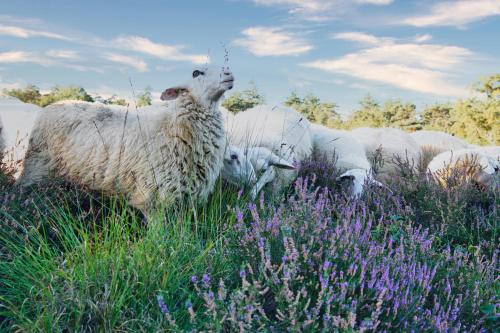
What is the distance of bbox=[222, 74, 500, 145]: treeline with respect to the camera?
15250mm

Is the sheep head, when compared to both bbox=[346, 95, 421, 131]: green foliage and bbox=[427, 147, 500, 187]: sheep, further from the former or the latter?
bbox=[346, 95, 421, 131]: green foliage

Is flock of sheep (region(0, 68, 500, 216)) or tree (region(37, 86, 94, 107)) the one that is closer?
flock of sheep (region(0, 68, 500, 216))

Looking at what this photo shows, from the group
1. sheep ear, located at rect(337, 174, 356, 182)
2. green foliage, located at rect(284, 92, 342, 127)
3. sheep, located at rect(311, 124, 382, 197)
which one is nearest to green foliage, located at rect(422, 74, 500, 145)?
green foliage, located at rect(284, 92, 342, 127)

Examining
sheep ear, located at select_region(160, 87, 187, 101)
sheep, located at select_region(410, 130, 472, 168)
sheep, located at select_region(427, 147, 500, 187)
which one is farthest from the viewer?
sheep, located at select_region(410, 130, 472, 168)

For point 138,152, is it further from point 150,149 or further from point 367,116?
point 367,116

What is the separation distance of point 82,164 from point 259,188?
5.99 ft

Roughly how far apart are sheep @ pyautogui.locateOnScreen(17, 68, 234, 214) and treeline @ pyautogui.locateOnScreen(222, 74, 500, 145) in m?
8.65

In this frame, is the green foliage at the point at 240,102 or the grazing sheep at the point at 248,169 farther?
Answer: the green foliage at the point at 240,102

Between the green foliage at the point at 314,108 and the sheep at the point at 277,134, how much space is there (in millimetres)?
9151

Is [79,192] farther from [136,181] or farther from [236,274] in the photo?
[236,274]

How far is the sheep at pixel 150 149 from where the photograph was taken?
14.0ft

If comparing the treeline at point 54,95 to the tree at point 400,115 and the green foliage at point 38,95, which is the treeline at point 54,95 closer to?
the green foliage at point 38,95

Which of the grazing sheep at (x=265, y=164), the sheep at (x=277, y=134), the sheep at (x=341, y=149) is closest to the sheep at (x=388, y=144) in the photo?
the sheep at (x=341, y=149)

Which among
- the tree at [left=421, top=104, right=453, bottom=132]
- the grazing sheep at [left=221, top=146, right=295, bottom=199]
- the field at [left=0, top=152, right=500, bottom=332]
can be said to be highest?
the tree at [left=421, top=104, right=453, bottom=132]
